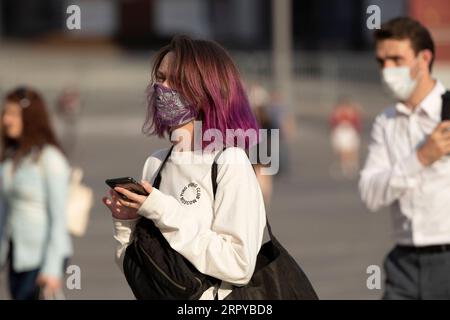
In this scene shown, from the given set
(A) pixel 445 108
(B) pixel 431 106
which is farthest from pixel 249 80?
(A) pixel 445 108

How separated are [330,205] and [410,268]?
13194mm

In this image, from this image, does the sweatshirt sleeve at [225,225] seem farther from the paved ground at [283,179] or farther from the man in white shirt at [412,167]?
the man in white shirt at [412,167]

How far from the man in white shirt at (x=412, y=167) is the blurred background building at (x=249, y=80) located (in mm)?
1378

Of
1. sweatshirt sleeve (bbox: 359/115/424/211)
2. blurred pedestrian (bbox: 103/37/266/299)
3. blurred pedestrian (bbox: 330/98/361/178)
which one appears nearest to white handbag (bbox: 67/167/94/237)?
sweatshirt sleeve (bbox: 359/115/424/211)

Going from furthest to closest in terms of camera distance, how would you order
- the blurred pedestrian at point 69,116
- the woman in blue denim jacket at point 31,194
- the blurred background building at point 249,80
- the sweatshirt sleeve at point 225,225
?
1. the blurred pedestrian at point 69,116
2. the blurred background building at point 249,80
3. the woman in blue denim jacket at point 31,194
4. the sweatshirt sleeve at point 225,225

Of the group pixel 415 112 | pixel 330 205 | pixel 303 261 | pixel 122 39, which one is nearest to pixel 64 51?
pixel 122 39

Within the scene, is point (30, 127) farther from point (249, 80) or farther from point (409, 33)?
point (249, 80)

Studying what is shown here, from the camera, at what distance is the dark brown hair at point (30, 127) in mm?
6766

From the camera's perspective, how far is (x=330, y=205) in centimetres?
1853

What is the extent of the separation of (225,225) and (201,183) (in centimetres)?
17

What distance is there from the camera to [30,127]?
679cm

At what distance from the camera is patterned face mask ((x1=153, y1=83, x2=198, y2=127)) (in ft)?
12.9

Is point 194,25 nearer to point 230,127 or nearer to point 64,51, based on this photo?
point 64,51

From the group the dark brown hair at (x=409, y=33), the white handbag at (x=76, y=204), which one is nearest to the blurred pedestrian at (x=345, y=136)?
the white handbag at (x=76, y=204)
